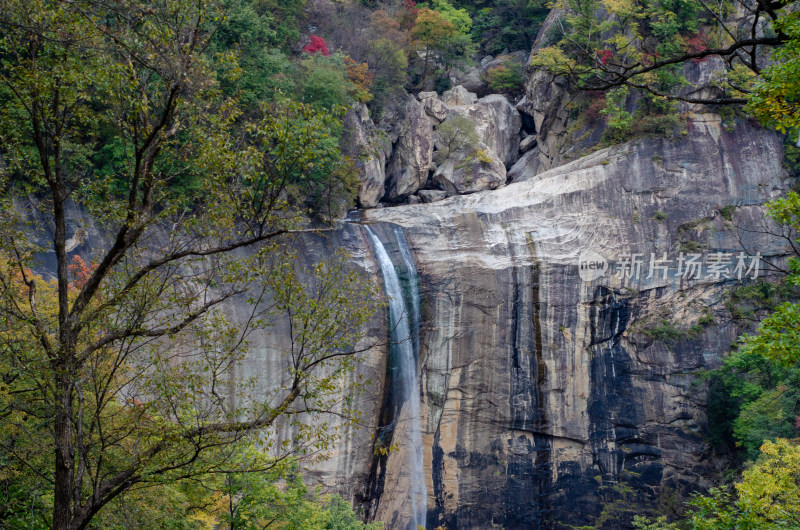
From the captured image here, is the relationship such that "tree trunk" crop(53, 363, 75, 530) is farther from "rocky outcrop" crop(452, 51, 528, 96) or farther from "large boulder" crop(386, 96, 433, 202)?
"rocky outcrop" crop(452, 51, 528, 96)

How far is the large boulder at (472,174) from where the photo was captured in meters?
20.5

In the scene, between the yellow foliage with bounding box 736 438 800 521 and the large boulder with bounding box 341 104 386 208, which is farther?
the large boulder with bounding box 341 104 386 208

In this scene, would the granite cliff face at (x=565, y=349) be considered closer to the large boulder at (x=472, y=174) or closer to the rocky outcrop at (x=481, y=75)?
the large boulder at (x=472, y=174)

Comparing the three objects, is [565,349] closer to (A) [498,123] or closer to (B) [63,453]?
(A) [498,123]

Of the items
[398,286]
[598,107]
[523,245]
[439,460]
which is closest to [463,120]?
[598,107]

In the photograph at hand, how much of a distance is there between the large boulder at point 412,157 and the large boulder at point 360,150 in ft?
2.30

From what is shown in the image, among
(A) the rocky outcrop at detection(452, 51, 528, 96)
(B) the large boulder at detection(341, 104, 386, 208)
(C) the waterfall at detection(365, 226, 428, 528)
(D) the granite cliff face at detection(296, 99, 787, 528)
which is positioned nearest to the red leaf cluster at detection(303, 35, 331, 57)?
(B) the large boulder at detection(341, 104, 386, 208)

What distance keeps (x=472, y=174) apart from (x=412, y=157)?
2194 millimetres

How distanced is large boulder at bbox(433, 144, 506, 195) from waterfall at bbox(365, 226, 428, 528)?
512 cm

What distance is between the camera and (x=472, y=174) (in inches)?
809

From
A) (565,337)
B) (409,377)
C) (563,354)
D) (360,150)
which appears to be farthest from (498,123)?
(409,377)

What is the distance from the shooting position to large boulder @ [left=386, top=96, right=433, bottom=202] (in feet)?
68.4

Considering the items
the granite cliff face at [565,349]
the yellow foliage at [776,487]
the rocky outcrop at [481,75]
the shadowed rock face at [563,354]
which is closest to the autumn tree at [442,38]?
the rocky outcrop at [481,75]

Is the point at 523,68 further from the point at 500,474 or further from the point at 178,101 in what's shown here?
the point at 178,101
